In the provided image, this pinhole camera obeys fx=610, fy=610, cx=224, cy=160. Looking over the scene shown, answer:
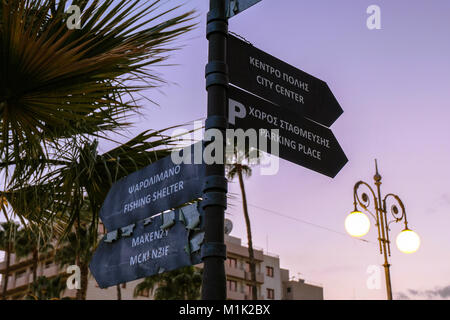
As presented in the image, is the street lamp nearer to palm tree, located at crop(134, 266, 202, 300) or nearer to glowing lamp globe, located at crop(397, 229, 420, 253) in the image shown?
glowing lamp globe, located at crop(397, 229, 420, 253)

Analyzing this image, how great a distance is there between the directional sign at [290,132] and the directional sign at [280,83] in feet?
0.25

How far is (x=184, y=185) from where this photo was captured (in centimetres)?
351

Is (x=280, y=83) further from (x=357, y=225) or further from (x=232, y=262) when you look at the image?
(x=232, y=262)

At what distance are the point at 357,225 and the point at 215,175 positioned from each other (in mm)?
8167

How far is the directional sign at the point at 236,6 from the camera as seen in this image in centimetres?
373

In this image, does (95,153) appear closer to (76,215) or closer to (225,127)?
(76,215)

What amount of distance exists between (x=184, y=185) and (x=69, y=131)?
2.54 m

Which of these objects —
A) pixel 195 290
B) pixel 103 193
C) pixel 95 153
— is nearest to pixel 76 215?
pixel 103 193

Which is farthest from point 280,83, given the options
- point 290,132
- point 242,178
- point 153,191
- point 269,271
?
point 269,271

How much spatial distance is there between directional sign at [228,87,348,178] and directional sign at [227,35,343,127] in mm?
76

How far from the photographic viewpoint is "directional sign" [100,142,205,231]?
3488 millimetres

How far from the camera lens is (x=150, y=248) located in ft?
11.6
